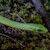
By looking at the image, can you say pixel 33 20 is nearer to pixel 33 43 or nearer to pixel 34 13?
pixel 34 13

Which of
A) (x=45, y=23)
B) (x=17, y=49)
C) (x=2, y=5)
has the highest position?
(x=2, y=5)

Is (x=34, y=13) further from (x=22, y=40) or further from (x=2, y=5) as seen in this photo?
(x=22, y=40)

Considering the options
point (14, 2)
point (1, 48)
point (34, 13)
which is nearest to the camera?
point (1, 48)

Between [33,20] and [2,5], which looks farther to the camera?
[2,5]

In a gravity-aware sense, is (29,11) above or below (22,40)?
above

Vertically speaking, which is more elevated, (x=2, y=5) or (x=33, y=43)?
(x=2, y=5)

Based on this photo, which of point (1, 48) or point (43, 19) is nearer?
point (1, 48)

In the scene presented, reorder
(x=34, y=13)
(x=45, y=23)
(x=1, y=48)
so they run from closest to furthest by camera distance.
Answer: (x=1, y=48) < (x=45, y=23) < (x=34, y=13)

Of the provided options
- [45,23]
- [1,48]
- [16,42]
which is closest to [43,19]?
[45,23]

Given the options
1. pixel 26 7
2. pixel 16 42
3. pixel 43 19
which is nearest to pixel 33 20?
pixel 43 19
